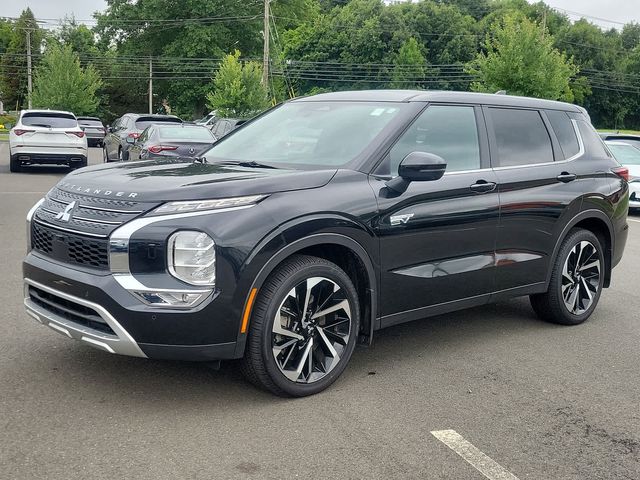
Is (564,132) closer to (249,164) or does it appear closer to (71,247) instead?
(249,164)

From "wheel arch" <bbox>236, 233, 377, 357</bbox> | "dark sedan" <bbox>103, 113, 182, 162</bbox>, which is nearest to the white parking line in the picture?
"wheel arch" <bbox>236, 233, 377, 357</bbox>

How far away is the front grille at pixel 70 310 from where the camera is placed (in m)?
3.87

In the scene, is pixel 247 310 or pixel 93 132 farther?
pixel 93 132

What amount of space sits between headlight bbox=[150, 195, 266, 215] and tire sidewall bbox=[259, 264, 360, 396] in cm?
50

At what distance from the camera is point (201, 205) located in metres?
3.89

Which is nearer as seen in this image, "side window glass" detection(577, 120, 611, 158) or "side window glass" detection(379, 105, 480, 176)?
"side window glass" detection(379, 105, 480, 176)

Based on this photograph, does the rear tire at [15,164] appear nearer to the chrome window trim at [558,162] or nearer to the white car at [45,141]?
the white car at [45,141]

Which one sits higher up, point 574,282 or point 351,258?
point 351,258

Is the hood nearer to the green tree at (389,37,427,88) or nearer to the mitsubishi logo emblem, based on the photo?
the mitsubishi logo emblem

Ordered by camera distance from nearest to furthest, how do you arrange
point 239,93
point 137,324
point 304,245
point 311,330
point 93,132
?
point 137,324
point 304,245
point 311,330
point 239,93
point 93,132

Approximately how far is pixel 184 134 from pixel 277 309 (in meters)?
12.3

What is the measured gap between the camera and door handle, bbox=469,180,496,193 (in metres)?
5.11

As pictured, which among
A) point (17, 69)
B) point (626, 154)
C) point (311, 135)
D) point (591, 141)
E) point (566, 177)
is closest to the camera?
point (311, 135)

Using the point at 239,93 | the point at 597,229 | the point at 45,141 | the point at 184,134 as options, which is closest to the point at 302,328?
the point at 597,229
